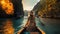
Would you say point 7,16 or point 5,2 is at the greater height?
point 5,2

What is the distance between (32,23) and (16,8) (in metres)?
106

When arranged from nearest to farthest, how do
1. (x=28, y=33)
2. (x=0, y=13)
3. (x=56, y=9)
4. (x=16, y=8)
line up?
(x=28, y=33) < (x=56, y=9) < (x=0, y=13) < (x=16, y=8)

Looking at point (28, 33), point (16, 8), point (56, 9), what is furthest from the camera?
point (16, 8)

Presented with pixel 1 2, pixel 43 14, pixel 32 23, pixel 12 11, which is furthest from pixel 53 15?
pixel 32 23

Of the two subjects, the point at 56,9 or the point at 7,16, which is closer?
the point at 56,9

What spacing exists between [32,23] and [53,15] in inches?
3327

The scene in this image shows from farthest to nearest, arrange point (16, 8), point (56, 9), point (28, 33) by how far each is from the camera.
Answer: point (16, 8), point (56, 9), point (28, 33)

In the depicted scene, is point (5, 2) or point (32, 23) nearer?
point (32, 23)

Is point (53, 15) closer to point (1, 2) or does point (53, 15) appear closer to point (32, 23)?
point (1, 2)

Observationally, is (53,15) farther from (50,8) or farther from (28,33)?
(28,33)

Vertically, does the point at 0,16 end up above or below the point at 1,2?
below

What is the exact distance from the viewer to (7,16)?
401 feet

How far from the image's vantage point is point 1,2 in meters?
126

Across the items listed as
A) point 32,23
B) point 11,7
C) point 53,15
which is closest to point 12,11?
point 11,7
